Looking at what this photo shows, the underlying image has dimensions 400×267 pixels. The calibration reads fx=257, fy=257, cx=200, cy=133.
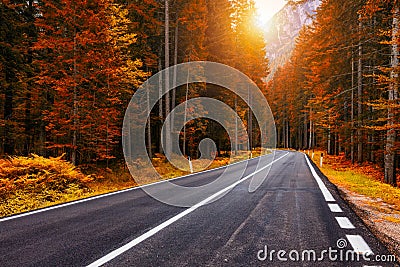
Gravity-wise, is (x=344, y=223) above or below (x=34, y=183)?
above

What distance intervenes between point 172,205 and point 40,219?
2786 mm

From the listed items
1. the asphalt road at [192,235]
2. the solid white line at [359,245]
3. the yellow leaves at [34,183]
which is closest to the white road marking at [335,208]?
the asphalt road at [192,235]

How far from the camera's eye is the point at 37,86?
616 inches

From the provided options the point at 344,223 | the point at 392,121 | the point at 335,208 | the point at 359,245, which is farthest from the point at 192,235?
the point at 392,121

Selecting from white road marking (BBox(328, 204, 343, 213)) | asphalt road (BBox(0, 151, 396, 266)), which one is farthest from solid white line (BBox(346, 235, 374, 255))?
white road marking (BBox(328, 204, 343, 213))

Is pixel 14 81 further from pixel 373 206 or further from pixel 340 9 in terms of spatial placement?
pixel 340 9

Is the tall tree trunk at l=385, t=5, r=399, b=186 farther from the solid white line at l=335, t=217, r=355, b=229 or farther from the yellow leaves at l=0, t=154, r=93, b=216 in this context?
the yellow leaves at l=0, t=154, r=93, b=216

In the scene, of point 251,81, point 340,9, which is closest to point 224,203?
point 340,9

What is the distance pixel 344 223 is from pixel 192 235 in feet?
9.18

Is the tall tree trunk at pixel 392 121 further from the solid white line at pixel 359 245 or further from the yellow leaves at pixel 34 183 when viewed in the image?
the yellow leaves at pixel 34 183

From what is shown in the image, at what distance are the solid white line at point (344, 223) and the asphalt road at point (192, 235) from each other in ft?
0.06

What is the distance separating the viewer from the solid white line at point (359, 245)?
3.41 meters

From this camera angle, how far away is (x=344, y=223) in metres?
4.67

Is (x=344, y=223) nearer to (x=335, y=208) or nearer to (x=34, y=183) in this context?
(x=335, y=208)
